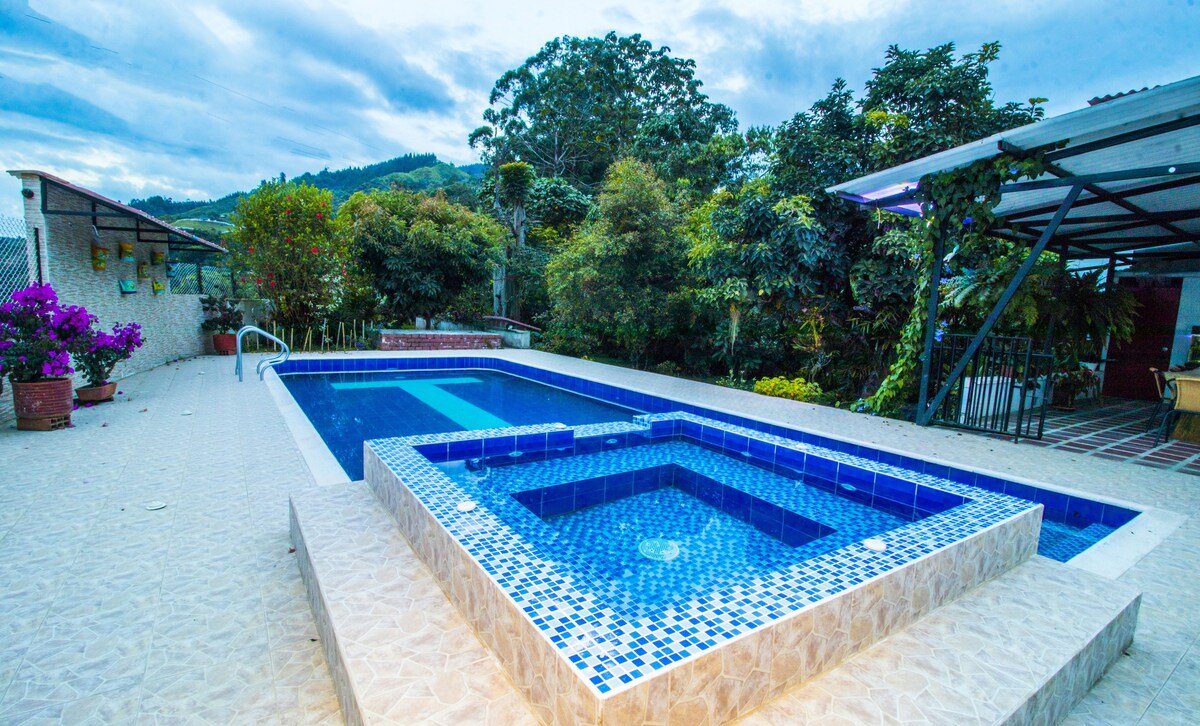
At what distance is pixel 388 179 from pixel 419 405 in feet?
84.8

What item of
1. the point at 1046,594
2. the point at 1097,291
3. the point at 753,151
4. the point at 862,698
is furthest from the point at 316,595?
the point at 753,151

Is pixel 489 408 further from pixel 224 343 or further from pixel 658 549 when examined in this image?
pixel 224 343

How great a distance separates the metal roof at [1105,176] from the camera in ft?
12.3

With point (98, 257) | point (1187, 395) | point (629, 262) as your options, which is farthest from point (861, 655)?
point (98, 257)

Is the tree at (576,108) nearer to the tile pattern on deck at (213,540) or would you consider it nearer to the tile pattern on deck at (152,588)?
the tile pattern on deck at (213,540)

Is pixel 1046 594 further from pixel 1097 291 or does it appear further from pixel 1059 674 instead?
pixel 1097 291

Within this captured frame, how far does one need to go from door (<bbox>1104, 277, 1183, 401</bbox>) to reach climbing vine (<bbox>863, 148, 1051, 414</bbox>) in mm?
5085

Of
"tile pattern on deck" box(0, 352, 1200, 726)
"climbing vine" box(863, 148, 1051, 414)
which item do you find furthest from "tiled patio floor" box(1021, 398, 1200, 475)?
"climbing vine" box(863, 148, 1051, 414)

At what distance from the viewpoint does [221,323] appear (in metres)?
11.7

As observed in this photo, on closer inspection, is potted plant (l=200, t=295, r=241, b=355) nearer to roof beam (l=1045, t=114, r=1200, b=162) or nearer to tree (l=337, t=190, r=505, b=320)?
tree (l=337, t=190, r=505, b=320)

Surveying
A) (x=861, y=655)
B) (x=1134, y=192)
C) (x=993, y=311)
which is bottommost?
(x=861, y=655)

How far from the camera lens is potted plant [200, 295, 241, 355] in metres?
A: 11.6

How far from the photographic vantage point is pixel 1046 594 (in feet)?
8.23

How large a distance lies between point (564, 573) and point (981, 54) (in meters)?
13.2
